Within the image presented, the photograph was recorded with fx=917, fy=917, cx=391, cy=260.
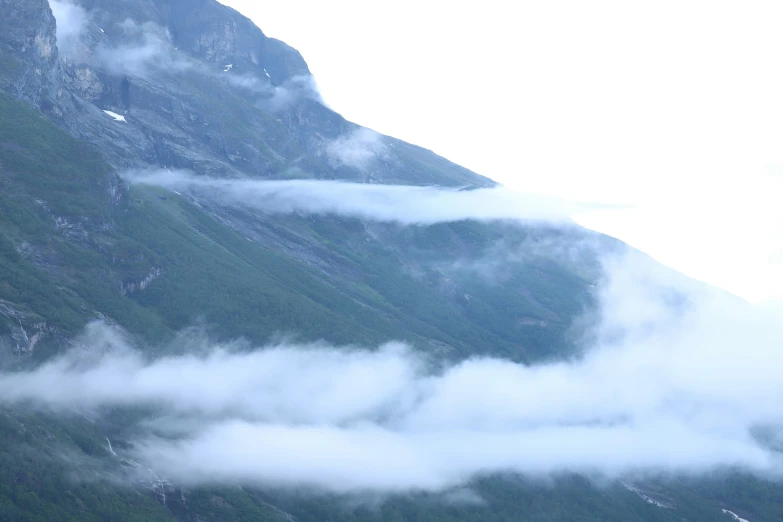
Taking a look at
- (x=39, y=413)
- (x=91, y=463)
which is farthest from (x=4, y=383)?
(x=91, y=463)

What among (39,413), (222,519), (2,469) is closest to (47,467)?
(2,469)

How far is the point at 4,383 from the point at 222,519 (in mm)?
55558

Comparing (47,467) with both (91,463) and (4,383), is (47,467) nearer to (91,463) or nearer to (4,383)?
(91,463)

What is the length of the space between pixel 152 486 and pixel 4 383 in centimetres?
3918

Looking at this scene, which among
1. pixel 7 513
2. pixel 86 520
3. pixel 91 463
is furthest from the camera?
pixel 91 463

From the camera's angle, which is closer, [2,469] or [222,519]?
[2,469]

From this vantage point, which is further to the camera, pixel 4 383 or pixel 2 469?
pixel 4 383

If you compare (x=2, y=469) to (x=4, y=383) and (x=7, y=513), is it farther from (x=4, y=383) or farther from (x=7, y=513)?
(x=4, y=383)

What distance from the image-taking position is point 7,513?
15738cm

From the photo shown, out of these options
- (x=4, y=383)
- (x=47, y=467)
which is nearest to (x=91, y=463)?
(x=47, y=467)

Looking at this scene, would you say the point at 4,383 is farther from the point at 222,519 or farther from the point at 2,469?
the point at 222,519

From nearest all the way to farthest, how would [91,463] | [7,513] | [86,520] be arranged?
1. [7,513]
2. [86,520]
3. [91,463]

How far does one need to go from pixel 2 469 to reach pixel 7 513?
37.9 feet

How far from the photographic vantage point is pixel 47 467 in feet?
571
